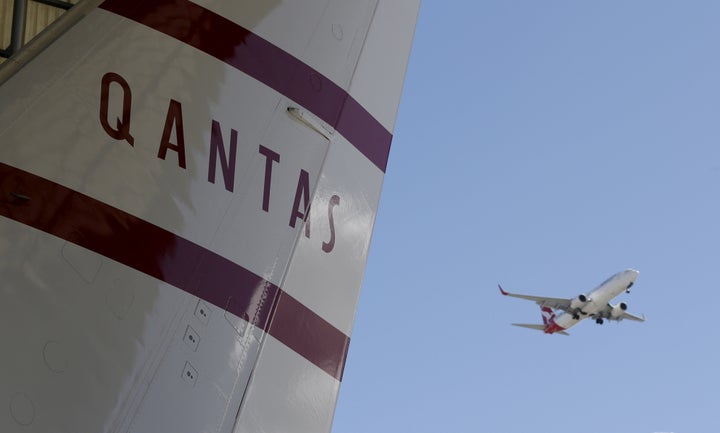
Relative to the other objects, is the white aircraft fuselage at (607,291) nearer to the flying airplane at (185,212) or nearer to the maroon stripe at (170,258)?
the flying airplane at (185,212)

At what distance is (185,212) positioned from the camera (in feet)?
10.7

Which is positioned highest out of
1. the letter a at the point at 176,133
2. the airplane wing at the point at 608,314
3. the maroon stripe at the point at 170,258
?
the airplane wing at the point at 608,314

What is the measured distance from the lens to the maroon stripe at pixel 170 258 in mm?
2904

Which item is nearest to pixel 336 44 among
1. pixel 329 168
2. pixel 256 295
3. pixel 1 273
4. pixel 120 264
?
pixel 329 168

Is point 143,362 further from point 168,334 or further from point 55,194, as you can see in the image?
point 55,194

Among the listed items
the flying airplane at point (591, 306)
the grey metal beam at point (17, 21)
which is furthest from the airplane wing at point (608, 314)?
the grey metal beam at point (17, 21)

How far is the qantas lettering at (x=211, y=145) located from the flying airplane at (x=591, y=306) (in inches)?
1843

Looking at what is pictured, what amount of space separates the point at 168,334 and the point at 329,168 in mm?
→ 943

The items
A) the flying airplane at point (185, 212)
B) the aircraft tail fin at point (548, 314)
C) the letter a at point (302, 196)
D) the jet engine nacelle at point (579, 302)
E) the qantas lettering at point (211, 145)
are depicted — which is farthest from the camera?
the aircraft tail fin at point (548, 314)

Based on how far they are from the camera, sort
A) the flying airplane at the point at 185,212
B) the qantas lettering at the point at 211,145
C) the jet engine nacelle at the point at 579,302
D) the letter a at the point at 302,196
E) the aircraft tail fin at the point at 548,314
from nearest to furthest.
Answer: the flying airplane at the point at 185,212 < the qantas lettering at the point at 211,145 < the letter a at the point at 302,196 < the jet engine nacelle at the point at 579,302 < the aircraft tail fin at the point at 548,314

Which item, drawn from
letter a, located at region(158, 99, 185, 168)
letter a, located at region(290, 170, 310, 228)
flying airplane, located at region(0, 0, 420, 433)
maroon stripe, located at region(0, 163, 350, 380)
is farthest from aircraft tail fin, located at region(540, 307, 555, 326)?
letter a, located at region(158, 99, 185, 168)

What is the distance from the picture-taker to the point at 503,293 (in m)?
56.3

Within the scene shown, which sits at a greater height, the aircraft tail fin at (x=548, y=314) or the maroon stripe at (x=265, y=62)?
the aircraft tail fin at (x=548, y=314)

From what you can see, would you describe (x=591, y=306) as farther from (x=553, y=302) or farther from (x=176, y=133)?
(x=176, y=133)
